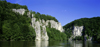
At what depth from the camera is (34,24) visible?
95.1 m

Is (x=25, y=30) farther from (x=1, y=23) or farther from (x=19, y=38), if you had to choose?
(x=1, y=23)

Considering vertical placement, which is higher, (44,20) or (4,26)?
(44,20)

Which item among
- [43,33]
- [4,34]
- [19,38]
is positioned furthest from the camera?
[43,33]

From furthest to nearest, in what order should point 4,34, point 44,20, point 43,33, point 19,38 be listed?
point 44,20 → point 43,33 → point 19,38 → point 4,34

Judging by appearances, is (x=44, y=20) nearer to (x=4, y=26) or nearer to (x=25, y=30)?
(x=25, y=30)

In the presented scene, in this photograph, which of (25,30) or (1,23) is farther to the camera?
(25,30)

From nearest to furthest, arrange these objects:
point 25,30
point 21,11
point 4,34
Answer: point 4,34, point 25,30, point 21,11

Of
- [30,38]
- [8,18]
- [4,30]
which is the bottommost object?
[30,38]

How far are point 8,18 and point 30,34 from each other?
1667 centimetres

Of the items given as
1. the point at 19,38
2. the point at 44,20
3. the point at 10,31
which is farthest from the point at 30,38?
the point at 44,20

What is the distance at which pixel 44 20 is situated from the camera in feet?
482

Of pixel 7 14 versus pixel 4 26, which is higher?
pixel 7 14

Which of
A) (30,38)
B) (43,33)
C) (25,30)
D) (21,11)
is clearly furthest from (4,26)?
(43,33)

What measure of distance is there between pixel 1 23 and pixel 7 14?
800cm
